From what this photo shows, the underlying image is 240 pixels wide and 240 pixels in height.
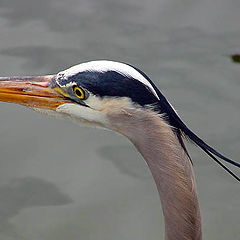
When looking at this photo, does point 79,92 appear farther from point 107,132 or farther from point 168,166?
point 107,132

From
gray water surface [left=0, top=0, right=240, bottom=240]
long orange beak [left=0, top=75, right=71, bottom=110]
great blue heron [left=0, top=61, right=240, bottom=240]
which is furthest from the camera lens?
gray water surface [left=0, top=0, right=240, bottom=240]

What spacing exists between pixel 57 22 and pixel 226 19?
1.31m

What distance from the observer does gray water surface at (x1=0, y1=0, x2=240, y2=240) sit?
12.6 feet

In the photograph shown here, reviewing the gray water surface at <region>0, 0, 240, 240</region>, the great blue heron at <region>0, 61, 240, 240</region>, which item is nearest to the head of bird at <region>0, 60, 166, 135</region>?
the great blue heron at <region>0, 61, 240, 240</region>

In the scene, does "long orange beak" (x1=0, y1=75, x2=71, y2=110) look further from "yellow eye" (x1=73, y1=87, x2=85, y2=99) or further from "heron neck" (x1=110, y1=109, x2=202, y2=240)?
"heron neck" (x1=110, y1=109, x2=202, y2=240)

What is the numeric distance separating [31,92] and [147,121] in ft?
1.87

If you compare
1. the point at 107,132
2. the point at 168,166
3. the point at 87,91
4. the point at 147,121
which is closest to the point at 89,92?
the point at 87,91

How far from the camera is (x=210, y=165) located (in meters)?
4.14

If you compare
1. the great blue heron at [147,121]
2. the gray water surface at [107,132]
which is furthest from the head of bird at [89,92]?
the gray water surface at [107,132]

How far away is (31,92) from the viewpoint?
2883 mm

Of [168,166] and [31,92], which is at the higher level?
[31,92]

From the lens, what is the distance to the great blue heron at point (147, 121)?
8.40ft

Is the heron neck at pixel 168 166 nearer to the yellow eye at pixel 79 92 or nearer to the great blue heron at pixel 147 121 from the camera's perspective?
the great blue heron at pixel 147 121

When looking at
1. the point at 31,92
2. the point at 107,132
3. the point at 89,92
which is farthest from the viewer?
the point at 107,132
